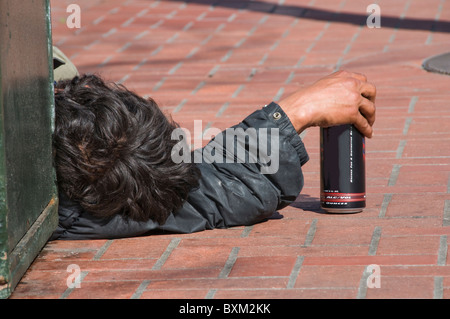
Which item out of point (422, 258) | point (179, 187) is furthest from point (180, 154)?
point (422, 258)

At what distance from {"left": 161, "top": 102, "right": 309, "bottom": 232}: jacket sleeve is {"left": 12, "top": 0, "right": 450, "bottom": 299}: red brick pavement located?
0.27 ft

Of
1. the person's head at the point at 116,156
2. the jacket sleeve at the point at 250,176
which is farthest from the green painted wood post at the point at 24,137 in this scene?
the jacket sleeve at the point at 250,176

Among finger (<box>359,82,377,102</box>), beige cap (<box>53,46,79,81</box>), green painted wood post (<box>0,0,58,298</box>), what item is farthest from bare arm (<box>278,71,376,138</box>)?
beige cap (<box>53,46,79,81</box>)

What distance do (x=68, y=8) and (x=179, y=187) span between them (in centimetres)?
593

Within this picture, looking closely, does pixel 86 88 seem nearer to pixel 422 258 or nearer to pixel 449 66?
pixel 422 258

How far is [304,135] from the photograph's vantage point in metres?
4.59

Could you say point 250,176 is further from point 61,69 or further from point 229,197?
point 61,69

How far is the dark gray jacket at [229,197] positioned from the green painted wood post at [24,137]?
12 centimetres

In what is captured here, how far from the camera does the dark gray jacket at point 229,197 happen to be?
3.12 metres

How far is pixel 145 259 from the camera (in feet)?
9.67

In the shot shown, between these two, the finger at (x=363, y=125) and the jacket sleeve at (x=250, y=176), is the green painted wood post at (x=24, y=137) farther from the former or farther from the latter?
the finger at (x=363, y=125)

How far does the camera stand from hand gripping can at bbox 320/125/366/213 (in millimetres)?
3188

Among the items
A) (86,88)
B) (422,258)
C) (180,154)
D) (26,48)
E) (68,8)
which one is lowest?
(68,8)

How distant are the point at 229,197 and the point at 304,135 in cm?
153
